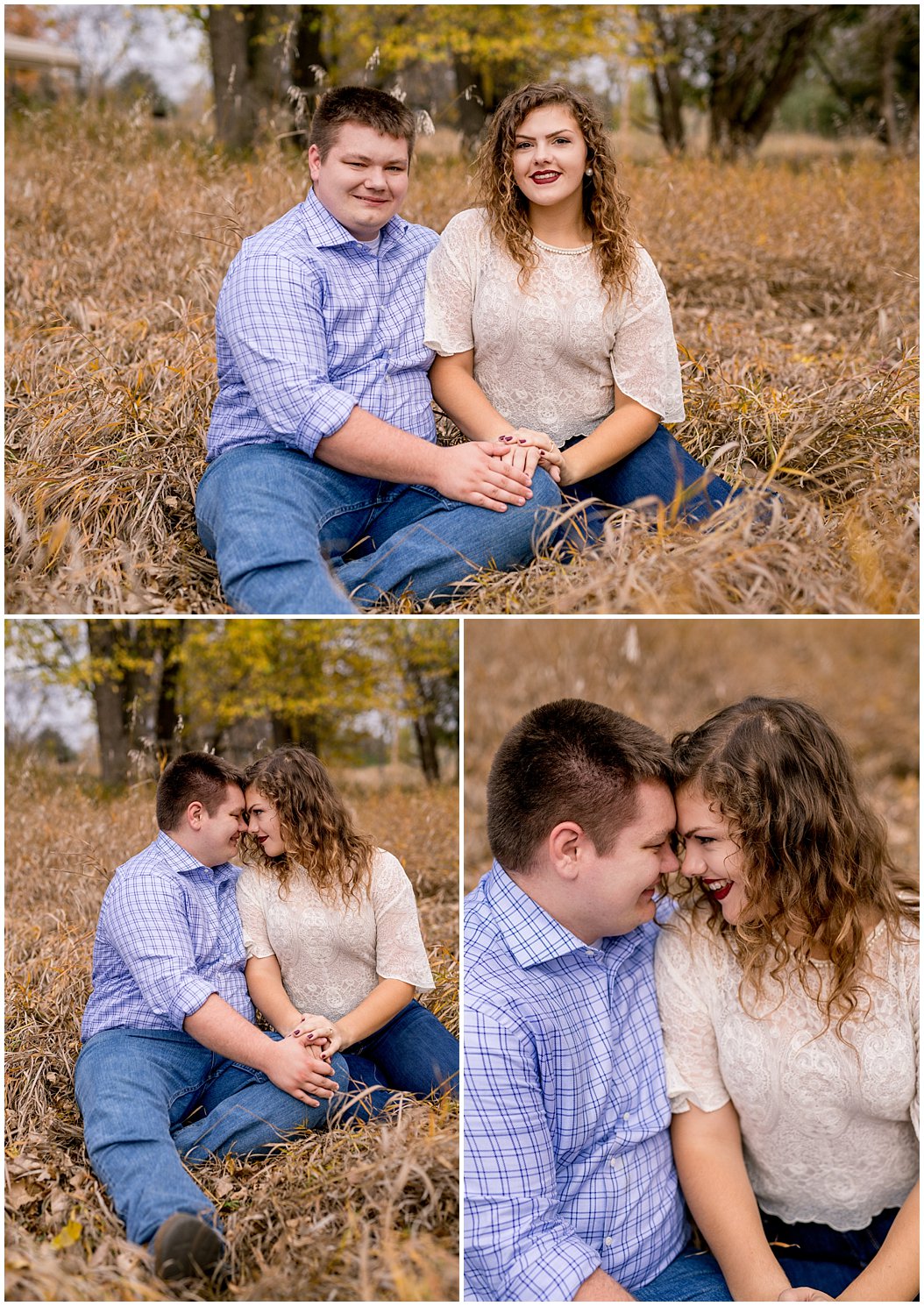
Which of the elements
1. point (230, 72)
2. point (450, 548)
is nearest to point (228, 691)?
point (450, 548)

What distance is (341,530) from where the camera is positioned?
327cm

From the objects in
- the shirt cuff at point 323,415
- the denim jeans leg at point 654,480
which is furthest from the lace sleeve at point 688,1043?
the shirt cuff at point 323,415

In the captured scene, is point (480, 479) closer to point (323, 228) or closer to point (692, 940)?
point (323, 228)

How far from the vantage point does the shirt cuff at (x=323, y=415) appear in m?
3.06

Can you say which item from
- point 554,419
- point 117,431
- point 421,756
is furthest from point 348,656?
point 554,419

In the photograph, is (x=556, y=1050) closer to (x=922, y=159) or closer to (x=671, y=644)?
(x=671, y=644)

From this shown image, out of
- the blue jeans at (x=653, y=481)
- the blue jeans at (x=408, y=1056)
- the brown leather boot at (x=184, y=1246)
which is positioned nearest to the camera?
the brown leather boot at (x=184, y=1246)

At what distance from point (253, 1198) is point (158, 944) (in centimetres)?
65

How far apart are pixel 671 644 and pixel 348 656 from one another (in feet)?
7.39

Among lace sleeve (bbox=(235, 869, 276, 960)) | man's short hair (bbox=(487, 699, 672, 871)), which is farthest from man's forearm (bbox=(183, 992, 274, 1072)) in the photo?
man's short hair (bbox=(487, 699, 672, 871))

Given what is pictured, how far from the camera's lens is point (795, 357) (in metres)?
5.28

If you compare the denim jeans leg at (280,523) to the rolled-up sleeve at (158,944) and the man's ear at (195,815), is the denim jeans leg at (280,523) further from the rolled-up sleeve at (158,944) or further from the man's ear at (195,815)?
the rolled-up sleeve at (158,944)

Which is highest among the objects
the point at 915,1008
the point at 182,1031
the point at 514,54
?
the point at 514,54

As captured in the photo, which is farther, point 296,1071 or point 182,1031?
point 182,1031
